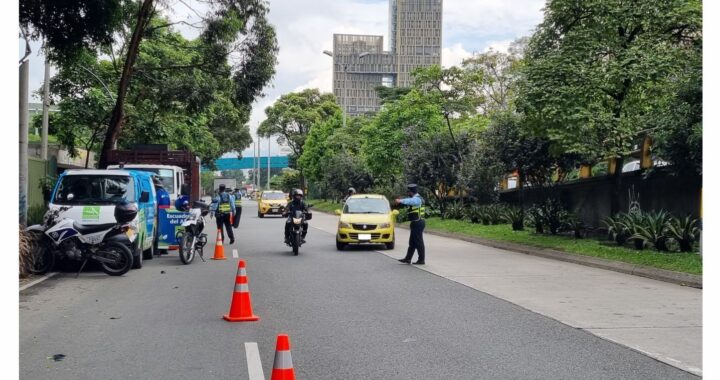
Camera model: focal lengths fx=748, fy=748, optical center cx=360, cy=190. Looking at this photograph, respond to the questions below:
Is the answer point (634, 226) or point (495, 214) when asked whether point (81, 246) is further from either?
point (495, 214)

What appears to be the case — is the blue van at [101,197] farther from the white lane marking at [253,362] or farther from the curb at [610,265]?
the curb at [610,265]

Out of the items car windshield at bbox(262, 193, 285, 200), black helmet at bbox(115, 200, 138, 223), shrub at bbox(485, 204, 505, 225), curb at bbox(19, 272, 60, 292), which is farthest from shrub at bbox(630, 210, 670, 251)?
car windshield at bbox(262, 193, 285, 200)

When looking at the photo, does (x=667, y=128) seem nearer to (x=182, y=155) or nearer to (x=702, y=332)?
(x=702, y=332)

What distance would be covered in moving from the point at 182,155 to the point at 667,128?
669 inches

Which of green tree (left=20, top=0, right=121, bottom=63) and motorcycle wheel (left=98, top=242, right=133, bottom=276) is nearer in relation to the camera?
motorcycle wheel (left=98, top=242, right=133, bottom=276)

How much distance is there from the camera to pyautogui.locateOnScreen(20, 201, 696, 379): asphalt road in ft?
21.8

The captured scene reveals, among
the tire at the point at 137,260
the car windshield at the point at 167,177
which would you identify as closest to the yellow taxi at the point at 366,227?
the tire at the point at 137,260

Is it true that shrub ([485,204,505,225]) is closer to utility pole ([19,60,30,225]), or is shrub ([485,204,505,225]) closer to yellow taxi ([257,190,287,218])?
yellow taxi ([257,190,287,218])

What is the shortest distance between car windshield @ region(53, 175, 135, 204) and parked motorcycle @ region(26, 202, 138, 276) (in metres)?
1.07

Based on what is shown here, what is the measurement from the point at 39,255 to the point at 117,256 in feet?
4.52

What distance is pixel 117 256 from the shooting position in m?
13.7

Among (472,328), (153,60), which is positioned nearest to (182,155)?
(153,60)

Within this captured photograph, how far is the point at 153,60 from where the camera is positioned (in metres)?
32.6

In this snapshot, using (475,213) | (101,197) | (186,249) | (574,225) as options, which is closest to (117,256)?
(101,197)
